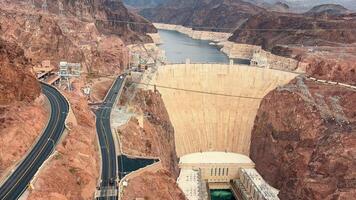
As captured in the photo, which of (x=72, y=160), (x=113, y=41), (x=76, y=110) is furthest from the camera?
(x=113, y=41)

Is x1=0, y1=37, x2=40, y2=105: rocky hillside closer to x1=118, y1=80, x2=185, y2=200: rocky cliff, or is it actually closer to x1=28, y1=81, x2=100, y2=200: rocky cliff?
A: x1=28, y1=81, x2=100, y2=200: rocky cliff

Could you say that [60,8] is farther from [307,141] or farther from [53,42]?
[307,141]

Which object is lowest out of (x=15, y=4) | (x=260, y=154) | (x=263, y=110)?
(x=260, y=154)

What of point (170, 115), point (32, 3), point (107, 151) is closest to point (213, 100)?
point (170, 115)

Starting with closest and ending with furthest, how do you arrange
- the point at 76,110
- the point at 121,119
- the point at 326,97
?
the point at 76,110 < the point at 121,119 < the point at 326,97

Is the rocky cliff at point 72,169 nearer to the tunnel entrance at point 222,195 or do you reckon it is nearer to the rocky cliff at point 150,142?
the rocky cliff at point 150,142

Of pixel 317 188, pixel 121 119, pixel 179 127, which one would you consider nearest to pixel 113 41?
pixel 179 127

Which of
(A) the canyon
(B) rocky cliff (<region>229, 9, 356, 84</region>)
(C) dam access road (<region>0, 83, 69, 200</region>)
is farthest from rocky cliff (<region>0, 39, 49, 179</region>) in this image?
(B) rocky cliff (<region>229, 9, 356, 84</region>)

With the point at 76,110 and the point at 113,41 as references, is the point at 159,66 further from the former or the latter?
the point at 76,110

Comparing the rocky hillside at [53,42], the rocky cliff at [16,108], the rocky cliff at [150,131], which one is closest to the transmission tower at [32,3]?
the rocky hillside at [53,42]
